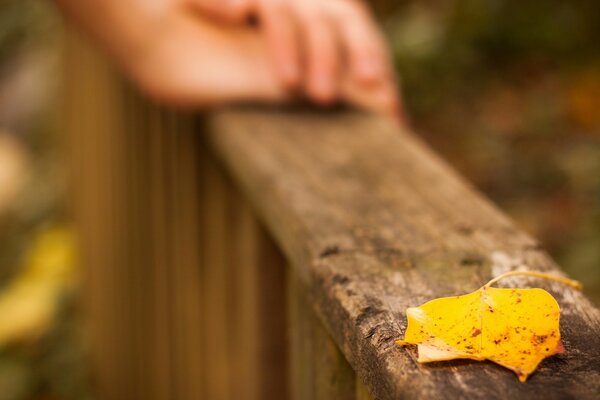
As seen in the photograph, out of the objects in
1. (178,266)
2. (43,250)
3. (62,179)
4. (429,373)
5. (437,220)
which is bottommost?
(429,373)

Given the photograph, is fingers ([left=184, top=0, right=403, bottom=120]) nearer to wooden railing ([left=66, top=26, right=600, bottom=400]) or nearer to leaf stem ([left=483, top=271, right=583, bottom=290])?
wooden railing ([left=66, top=26, right=600, bottom=400])

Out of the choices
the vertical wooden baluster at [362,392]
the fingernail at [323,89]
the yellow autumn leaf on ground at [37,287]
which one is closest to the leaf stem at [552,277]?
the vertical wooden baluster at [362,392]

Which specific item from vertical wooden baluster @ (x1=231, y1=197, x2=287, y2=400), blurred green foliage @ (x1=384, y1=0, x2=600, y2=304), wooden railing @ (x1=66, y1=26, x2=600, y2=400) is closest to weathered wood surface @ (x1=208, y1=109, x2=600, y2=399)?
wooden railing @ (x1=66, y1=26, x2=600, y2=400)

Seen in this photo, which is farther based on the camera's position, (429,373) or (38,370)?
(38,370)

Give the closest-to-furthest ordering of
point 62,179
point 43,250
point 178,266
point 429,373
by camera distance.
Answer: point 429,373, point 178,266, point 43,250, point 62,179

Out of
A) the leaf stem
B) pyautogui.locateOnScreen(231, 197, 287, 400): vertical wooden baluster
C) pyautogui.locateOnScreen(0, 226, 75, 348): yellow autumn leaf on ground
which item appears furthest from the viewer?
pyautogui.locateOnScreen(0, 226, 75, 348): yellow autumn leaf on ground

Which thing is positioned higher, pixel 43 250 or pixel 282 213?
pixel 43 250

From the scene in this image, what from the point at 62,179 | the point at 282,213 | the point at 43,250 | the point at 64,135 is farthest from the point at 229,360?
the point at 62,179

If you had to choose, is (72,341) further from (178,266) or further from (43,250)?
(178,266)
